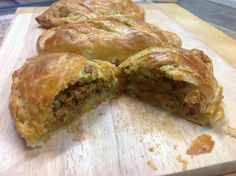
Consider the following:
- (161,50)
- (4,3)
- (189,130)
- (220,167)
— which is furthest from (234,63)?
(4,3)

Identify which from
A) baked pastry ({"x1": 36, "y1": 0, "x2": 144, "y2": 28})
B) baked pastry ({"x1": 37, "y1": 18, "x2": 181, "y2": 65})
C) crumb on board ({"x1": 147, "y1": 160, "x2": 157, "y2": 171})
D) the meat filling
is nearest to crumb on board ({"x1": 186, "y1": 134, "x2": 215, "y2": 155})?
crumb on board ({"x1": 147, "y1": 160, "x2": 157, "y2": 171})

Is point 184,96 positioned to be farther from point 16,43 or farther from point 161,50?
point 16,43

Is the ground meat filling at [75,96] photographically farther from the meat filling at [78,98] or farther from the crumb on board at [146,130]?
the crumb on board at [146,130]

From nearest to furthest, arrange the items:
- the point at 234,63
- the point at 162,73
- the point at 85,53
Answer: the point at 162,73
the point at 85,53
the point at 234,63

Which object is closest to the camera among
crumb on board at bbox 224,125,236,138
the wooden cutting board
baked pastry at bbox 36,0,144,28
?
the wooden cutting board

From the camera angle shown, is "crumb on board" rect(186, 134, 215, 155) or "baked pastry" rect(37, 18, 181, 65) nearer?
"crumb on board" rect(186, 134, 215, 155)

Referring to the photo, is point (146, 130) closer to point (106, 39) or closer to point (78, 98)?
point (78, 98)

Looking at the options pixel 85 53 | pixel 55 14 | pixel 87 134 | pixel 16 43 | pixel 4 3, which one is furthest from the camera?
pixel 4 3

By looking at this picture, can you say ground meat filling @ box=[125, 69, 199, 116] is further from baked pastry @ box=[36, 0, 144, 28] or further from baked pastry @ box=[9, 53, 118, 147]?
baked pastry @ box=[36, 0, 144, 28]

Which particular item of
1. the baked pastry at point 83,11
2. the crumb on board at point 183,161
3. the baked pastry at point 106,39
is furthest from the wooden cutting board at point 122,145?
the baked pastry at point 83,11
